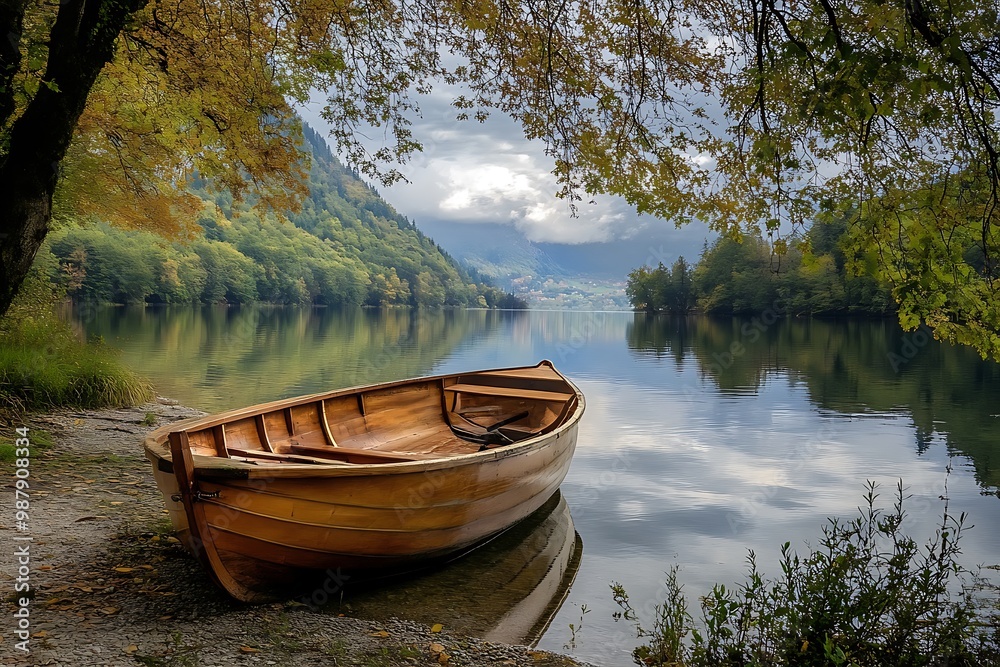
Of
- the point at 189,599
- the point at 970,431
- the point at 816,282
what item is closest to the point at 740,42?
Answer: the point at 189,599

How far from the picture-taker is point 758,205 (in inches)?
A: 165

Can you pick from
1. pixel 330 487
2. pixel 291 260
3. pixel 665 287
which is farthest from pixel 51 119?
pixel 291 260

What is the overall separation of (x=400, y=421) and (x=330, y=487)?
4087mm

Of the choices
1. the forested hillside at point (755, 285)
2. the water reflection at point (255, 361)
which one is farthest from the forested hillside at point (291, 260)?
the forested hillside at point (755, 285)

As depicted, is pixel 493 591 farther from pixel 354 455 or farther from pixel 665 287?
pixel 665 287

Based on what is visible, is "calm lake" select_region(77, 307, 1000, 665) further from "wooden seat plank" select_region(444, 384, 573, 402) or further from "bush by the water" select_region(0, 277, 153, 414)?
"bush by the water" select_region(0, 277, 153, 414)

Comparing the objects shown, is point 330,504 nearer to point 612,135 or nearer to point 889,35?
point 612,135

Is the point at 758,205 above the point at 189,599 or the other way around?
above

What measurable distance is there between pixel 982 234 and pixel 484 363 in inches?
1079

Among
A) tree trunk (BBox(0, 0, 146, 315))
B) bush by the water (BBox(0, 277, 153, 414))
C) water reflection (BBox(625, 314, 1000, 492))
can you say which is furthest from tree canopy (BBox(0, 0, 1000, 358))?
water reflection (BBox(625, 314, 1000, 492))

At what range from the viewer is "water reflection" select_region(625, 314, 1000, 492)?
14273 mm

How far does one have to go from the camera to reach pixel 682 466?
1195 centimetres

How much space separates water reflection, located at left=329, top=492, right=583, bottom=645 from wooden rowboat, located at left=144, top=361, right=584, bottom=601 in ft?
0.82

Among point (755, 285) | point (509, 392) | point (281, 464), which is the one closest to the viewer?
point (281, 464)
